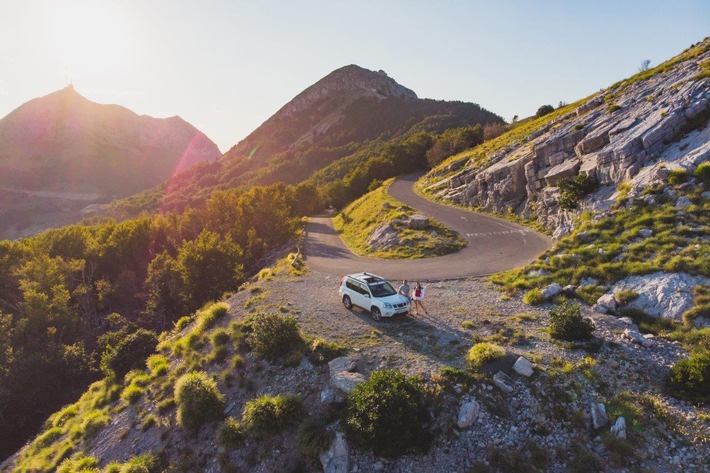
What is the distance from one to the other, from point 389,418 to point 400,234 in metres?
33.3

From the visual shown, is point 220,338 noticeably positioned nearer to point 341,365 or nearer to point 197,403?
point 197,403

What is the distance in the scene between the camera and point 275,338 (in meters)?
21.1

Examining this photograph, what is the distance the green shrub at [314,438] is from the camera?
1432 centimetres

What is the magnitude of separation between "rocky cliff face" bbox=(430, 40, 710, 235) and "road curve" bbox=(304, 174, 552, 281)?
337cm

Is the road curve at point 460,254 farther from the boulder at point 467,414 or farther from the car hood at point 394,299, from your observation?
the boulder at point 467,414

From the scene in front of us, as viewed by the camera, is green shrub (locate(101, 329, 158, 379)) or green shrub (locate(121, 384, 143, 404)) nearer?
green shrub (locate(121, 384, 143, 404))

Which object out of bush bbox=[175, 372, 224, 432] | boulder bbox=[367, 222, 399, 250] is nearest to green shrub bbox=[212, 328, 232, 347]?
bush bbox=[175, 372, 224, 432]

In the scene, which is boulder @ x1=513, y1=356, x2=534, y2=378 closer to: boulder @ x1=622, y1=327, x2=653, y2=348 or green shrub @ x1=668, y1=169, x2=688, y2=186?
boulder @ x1=622, y1=327, x2=653, y2=348

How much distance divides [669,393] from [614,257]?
43.0 feet

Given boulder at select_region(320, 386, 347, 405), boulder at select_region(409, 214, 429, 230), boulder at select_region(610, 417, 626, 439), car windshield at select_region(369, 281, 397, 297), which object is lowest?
boulder at select_region(610, 417, 626, 439)

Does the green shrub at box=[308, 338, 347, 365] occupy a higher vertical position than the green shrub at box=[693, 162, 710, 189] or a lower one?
lower

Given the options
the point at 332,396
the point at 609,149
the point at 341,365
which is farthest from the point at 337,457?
the point at 609,149

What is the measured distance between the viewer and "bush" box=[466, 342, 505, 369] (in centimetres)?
1683

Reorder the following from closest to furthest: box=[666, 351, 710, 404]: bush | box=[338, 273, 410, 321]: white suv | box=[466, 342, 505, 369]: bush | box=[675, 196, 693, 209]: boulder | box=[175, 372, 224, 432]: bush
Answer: box=[666, 351, 710, 404]: bush, box=[466, 342, 505, 369]: bush, box=[175, 372, 224, 432]: bush, box=[338, 273, 410, 321]: white suv, box=[675, 196, 693, 209]: boulder
